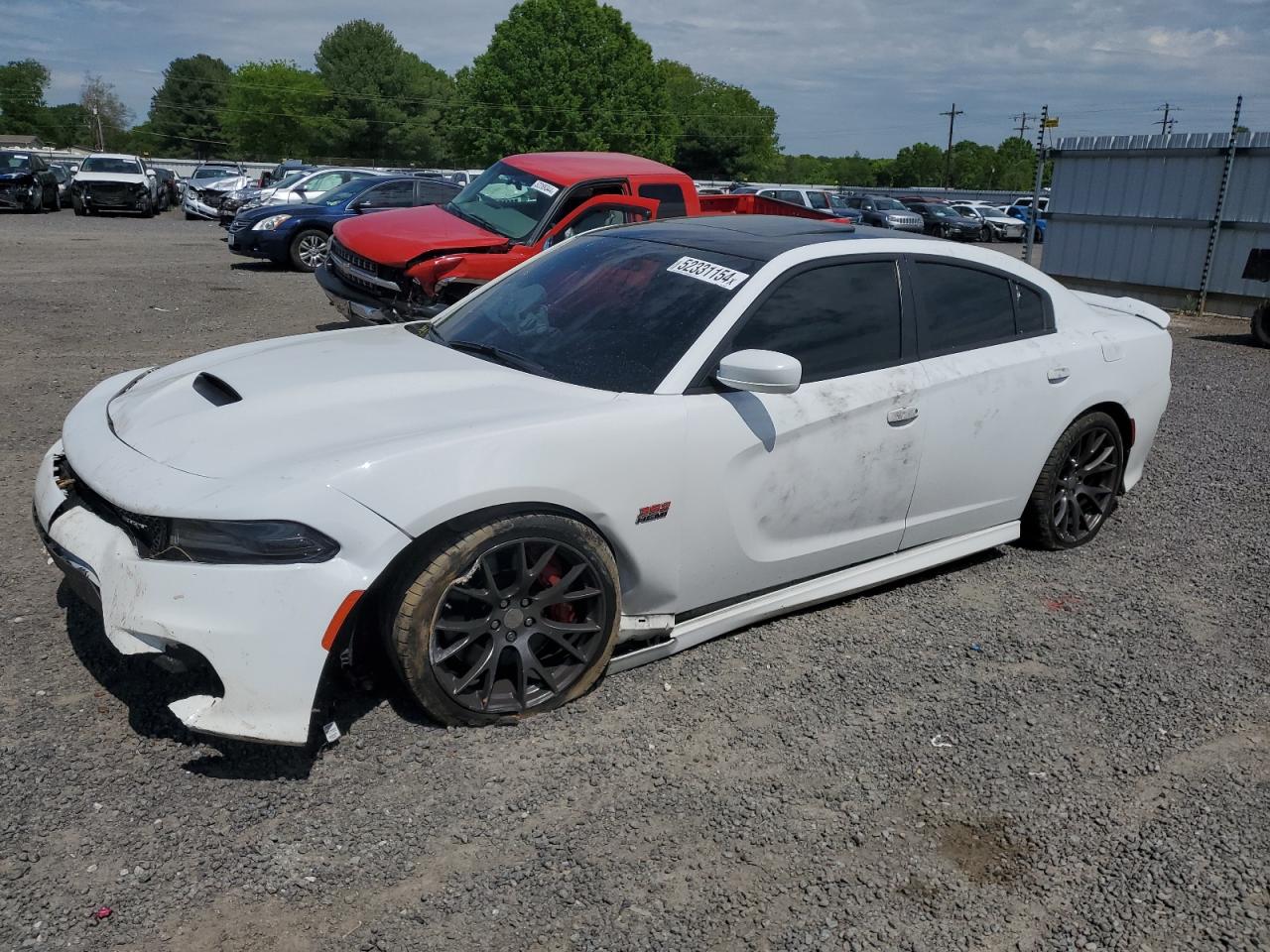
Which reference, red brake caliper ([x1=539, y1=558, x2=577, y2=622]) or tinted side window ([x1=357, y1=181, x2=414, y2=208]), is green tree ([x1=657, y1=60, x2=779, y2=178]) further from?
red brake caliper ([x1=539, y1=558, x2=577, y2=622])

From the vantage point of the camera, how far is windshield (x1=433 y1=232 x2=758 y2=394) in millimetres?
3633

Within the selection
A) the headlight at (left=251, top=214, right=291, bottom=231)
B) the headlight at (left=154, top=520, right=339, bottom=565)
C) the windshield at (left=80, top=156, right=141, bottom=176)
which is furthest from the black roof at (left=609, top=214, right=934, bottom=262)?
the windshield at (left=80, top=156, right=141, bottom=176)

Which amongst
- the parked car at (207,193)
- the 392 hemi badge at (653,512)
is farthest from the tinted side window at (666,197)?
the parked car at (207,193)

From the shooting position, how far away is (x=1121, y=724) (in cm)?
356

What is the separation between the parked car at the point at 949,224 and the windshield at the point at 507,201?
24972mm

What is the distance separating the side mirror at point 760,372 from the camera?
3.40 metres

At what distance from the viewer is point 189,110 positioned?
4631 inches

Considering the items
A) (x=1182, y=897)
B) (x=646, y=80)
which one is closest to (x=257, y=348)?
(x=1182, y=897)

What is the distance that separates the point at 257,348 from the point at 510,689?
185 centimetres

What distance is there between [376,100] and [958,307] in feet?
337

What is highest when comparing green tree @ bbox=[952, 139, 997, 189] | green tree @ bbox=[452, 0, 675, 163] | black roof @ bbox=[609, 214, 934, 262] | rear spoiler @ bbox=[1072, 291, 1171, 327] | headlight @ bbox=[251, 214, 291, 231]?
green tree @ bbox=[452, 0, 675, 163]

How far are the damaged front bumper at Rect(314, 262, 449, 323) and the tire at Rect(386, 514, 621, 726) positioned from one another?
484cm

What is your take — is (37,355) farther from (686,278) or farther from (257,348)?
(686,278)

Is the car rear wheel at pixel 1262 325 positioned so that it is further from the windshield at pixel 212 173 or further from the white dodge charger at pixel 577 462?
the windshield at pixel 212 173
